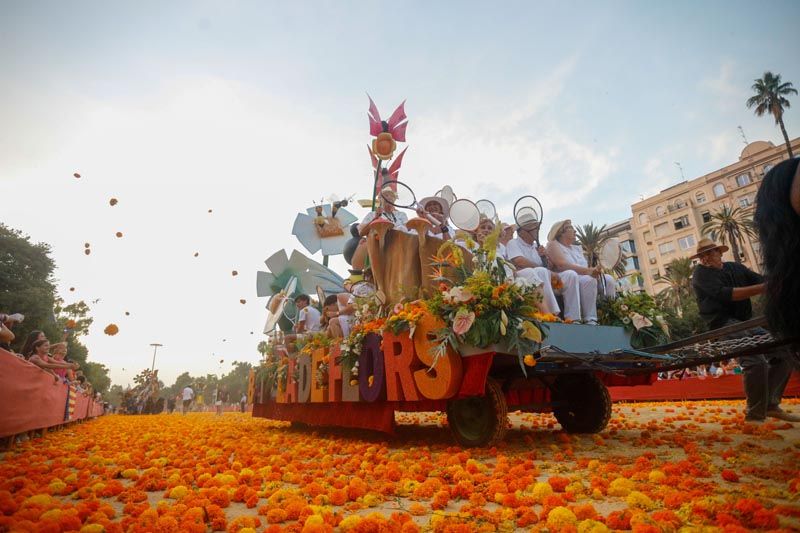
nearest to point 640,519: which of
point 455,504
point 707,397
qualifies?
point 455,504

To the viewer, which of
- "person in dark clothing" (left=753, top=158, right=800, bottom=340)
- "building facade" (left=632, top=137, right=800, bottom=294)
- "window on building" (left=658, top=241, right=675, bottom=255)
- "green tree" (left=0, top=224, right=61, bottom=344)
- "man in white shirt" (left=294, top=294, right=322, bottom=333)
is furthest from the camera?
"window on building" (left=658, top=241, right=675, bottom=255)

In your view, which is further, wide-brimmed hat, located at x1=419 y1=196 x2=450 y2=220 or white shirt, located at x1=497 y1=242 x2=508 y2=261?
wide-brimmed hat, located at x1=419 y1=196 x2=450 y2=220

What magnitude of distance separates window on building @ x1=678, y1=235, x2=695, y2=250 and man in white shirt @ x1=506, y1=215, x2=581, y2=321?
52.2m

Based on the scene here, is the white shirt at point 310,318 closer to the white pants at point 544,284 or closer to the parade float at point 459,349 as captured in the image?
the parade float at point 459,349

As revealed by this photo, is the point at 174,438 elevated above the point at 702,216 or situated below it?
below

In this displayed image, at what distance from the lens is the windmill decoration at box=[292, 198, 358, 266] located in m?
13.6

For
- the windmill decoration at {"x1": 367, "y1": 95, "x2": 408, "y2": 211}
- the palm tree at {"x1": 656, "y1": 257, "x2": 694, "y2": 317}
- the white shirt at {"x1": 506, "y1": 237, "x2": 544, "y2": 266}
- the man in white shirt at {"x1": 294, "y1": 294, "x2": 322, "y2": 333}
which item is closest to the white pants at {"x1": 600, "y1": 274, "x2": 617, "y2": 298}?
the white shirt at {"x1": 506, "y1": 237, "x2": 544, "y2": 266}

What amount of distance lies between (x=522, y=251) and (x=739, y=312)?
2.37 metres

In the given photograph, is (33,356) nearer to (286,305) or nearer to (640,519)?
(286,305)

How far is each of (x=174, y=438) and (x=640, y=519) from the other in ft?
22.0

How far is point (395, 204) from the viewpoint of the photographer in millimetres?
6082

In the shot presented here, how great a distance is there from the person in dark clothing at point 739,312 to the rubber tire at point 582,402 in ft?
4.58

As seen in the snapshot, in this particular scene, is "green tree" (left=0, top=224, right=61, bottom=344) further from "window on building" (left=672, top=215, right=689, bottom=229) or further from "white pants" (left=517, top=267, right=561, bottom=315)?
"window on building" (left=672, top=215, right=689, bottom=229)

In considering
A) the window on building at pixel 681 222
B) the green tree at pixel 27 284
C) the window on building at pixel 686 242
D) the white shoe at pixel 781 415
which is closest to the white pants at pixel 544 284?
the white shoe at pixel 781 415
